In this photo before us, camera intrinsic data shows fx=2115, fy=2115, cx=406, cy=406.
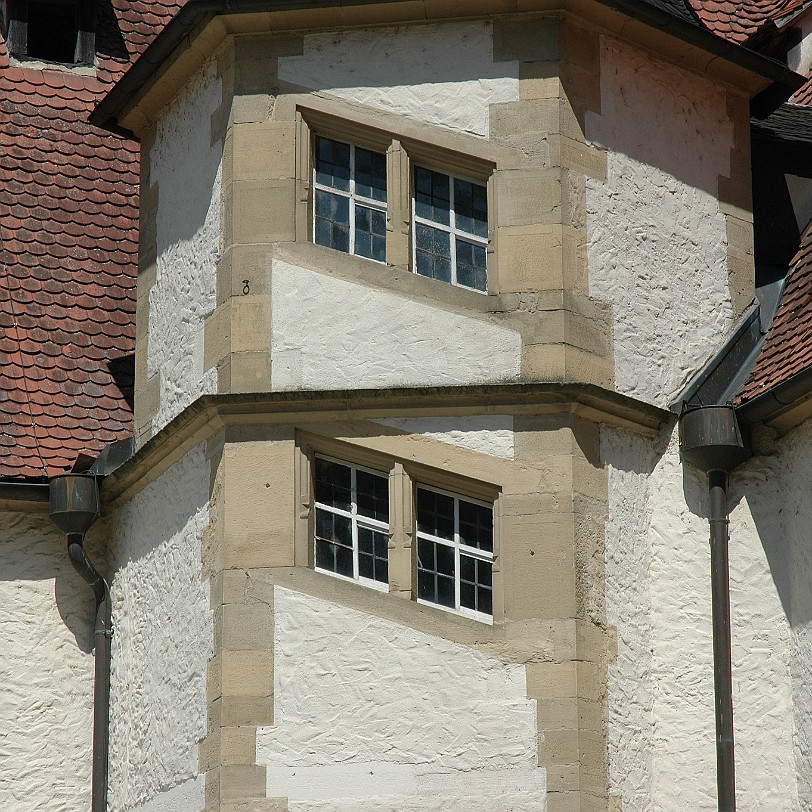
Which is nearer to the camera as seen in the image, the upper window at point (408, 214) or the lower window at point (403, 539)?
the lower window at point (403, 539)

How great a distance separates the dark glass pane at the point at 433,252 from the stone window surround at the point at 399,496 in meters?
1.19

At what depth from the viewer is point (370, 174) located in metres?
12.6

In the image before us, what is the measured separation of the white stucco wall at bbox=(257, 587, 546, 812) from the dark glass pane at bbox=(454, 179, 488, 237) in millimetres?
2462

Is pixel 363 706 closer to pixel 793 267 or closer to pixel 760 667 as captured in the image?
pixel 760 667

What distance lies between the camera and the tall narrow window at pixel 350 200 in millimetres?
12422

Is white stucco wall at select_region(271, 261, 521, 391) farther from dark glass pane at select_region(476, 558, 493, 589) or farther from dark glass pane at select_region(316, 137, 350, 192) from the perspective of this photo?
dark glass pane at select_region(476, 558, 493, 589)

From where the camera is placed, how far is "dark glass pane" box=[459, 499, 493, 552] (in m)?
11.9

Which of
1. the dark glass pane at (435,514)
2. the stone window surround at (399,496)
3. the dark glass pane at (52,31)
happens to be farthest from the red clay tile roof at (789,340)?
the dark glass pane at (52,31)

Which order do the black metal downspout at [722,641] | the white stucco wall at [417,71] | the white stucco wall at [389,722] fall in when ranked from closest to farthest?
1. the white stucco wall at [389,722]
2. the black metal downspout at [722,641]
3. the white stucco wall at [417,71]

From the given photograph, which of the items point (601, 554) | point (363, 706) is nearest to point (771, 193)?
point (601, 554)

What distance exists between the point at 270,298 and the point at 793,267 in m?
3.42

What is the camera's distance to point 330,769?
11.3 metres

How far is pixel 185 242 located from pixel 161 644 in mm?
2512

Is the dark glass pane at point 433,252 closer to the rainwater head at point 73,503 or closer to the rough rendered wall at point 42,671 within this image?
the rainwater head at point 73,503
